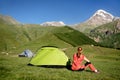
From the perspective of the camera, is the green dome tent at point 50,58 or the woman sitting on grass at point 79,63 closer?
the woman sitting on grass at point 79,63

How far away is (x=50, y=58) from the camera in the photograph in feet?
81.9

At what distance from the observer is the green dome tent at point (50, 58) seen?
24.7m

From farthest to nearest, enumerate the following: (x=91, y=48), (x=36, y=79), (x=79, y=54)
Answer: (x=91, y=48) < (x=79, y=54) < (x=36, y=79)

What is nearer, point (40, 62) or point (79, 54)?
point (79, 54)

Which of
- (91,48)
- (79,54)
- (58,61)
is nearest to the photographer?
(79,54)

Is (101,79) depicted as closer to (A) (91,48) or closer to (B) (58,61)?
(B) (58,61)

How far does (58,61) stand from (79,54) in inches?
215

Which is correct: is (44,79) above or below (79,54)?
below

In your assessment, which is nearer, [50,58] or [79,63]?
[79,63]

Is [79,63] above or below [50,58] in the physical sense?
below

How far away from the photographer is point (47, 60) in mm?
24875

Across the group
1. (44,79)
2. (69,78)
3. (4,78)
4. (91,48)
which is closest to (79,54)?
(69,78)

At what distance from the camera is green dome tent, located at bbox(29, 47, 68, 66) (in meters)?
24.7

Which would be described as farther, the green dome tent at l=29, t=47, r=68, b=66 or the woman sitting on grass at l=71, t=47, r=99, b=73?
the green dome tent at l=29, t=47, r=68, b=66
